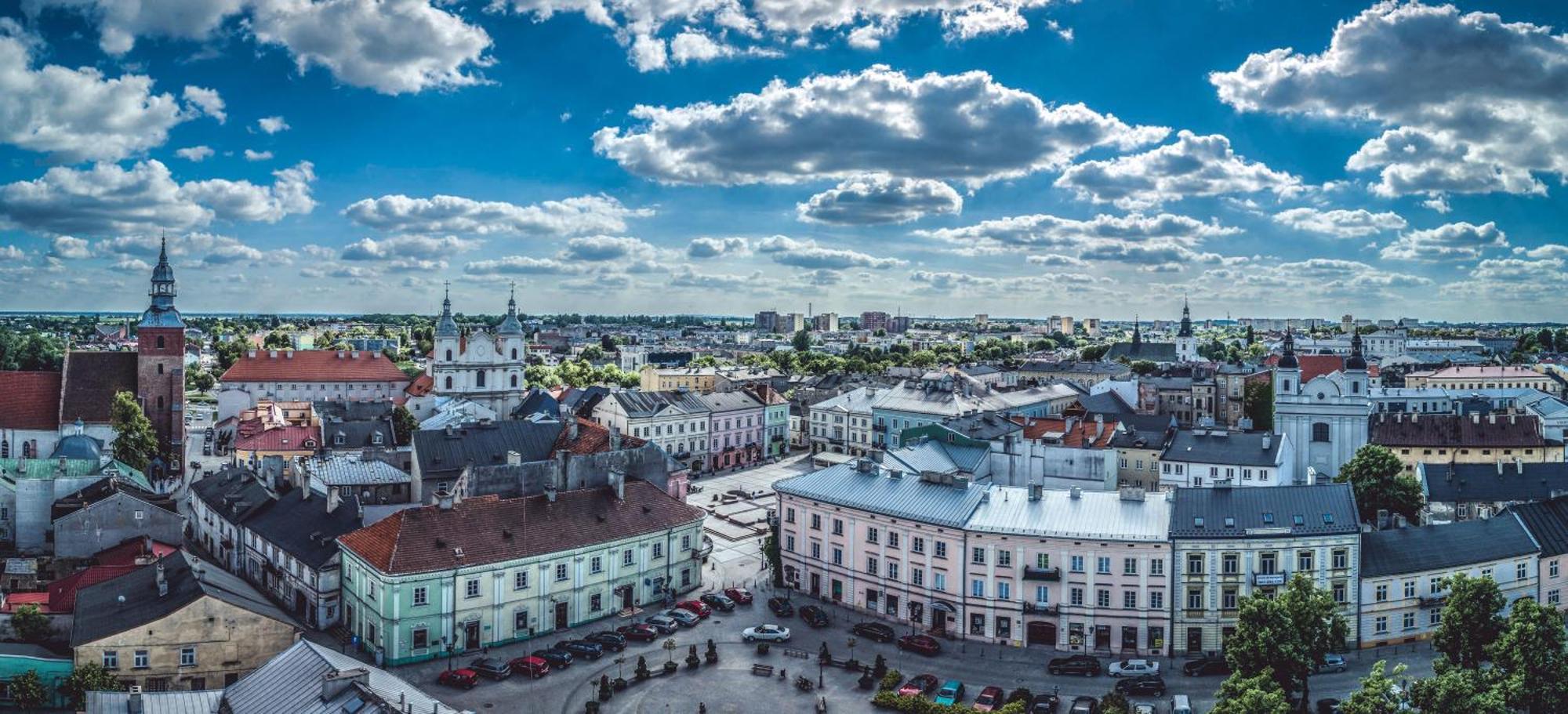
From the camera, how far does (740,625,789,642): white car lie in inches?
1895

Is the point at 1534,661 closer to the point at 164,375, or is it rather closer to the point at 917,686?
the point at 917,686

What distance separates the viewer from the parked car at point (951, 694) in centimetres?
4053

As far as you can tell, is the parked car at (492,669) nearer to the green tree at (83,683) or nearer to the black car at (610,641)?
the black car at (610,641)

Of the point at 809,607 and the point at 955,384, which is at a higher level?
the point at 955,384

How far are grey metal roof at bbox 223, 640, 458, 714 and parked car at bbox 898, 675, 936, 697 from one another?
18.8m

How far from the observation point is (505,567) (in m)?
48.0

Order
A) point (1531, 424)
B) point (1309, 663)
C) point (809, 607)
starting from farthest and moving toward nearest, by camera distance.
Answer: point (1531, 424) < point (809, 607) < point (1309, 663)

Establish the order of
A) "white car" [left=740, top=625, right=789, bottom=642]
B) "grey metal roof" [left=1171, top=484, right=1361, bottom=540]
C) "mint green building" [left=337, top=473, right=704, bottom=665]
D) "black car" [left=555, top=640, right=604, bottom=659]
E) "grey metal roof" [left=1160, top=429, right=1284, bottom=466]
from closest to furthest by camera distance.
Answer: "mint green building" [left=337, top=473, right=704, bottom=665] < "black car" [left=555, top=640, right=604, bottom=659] < "grey metal roof" [left=1171, top=484, right=1361, bottom=540] < "white car" [left=740, top=625, right=789, bottom=642] < "grey metal roof" [left=1160, top=429, right=1284, bottom=466]

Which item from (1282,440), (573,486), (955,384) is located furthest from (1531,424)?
(573,486)

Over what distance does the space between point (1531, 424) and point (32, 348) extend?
21410cm

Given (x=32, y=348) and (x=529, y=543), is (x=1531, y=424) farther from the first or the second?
(x=32, y=348)

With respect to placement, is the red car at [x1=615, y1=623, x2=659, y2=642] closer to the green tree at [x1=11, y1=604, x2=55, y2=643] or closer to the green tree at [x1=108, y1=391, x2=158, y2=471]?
the green tree at [x1=11, y1=604, x2=55, y2=643]

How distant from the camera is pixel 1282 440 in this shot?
7319 cm

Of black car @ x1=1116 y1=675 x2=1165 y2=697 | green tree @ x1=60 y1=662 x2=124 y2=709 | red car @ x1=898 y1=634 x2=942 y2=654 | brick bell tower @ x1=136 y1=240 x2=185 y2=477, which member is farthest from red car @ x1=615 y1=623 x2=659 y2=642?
brick bell tower @ x1=136 y1=240 x2=185 y2=477
